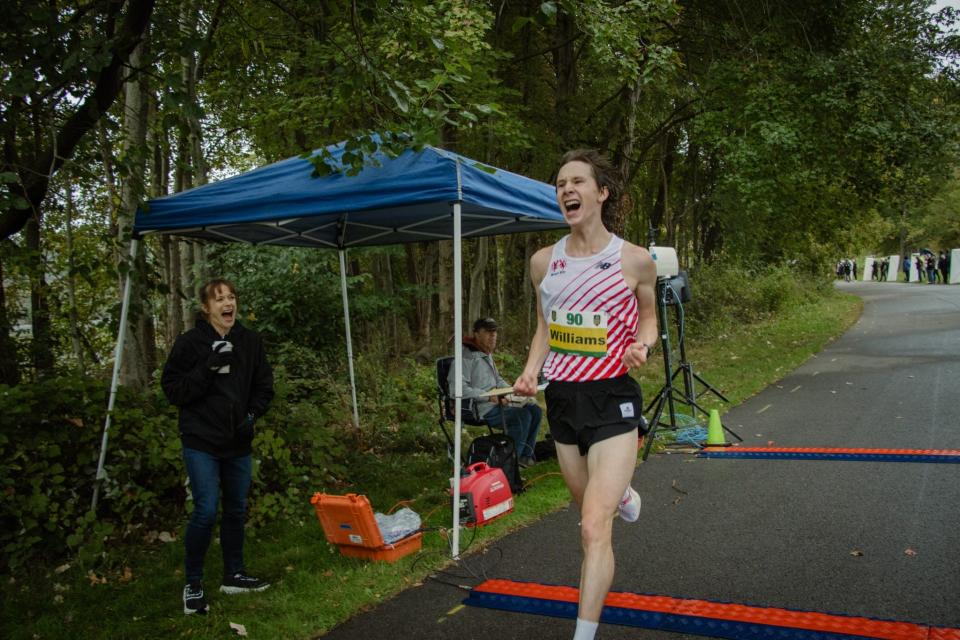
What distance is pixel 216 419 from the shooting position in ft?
14.5

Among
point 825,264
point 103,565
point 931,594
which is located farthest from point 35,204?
point 825,264

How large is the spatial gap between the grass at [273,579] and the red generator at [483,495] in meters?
0.10

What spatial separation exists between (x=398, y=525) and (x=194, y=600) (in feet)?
4.58

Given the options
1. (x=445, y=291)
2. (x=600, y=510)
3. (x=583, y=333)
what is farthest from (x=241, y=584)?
(x=445, y=291)

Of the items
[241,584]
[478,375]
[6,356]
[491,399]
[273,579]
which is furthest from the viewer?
[6,356]

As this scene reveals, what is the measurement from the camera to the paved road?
3.95 meters

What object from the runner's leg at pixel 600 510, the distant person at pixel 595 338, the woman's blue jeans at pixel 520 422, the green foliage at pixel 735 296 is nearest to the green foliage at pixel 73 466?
the woman's blue jeans at pixel 520 422

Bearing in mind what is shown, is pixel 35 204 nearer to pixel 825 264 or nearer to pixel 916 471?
pixel 916 471

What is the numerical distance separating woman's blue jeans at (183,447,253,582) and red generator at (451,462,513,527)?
63.4 inches

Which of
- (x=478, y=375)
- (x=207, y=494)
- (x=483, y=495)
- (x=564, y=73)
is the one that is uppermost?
(x=564, y=73)

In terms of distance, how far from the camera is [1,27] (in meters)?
4.08

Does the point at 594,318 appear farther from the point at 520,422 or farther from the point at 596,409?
the point at 520,422

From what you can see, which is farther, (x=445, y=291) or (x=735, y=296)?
(x=735, y=296)

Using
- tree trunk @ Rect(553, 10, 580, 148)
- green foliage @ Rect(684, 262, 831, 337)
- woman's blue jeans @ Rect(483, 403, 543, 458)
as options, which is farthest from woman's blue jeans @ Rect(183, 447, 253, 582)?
green foliage @ Rect(684, 262, 831, 337)
